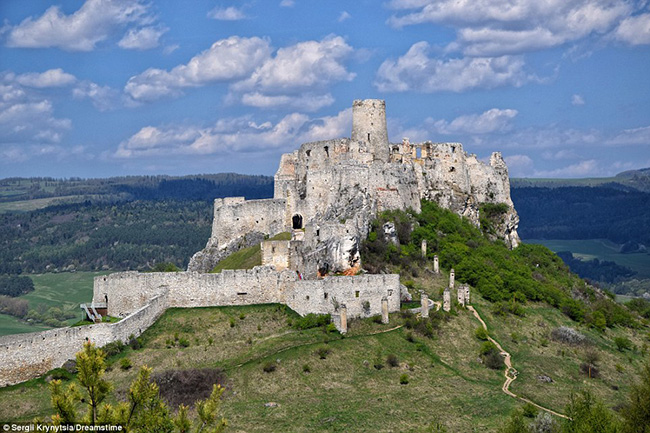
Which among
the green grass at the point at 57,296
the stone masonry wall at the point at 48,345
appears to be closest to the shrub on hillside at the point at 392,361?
the stone masonry wall at the point at 48,345

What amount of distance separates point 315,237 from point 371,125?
1782 centimetres

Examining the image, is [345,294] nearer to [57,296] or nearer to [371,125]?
[371,125]

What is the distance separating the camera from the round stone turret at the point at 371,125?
68.7 meters

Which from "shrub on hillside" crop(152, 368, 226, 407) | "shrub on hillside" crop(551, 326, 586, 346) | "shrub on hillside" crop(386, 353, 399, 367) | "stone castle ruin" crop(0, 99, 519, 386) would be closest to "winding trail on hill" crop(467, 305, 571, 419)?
"stone castle ruin" crop(0, 99, 519, 386)

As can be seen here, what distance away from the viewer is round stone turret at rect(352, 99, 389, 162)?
6869 cm

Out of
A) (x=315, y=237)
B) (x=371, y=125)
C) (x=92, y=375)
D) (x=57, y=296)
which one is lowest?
(x=57, y=296)

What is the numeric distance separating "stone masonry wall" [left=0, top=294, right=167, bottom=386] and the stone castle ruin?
5cm

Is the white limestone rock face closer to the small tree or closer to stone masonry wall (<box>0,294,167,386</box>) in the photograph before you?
stone masonry wall (<box>0,294,167,386</box>)

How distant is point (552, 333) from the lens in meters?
54.5

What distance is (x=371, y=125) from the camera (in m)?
68.8

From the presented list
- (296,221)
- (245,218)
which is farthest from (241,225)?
(296,221)

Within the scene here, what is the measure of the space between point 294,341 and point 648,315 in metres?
41.0

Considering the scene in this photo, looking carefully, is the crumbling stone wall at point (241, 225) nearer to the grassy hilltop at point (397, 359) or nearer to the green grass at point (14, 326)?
the grassy hilltop at point (397, 359)

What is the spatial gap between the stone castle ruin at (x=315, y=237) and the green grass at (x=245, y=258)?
3.42ft
